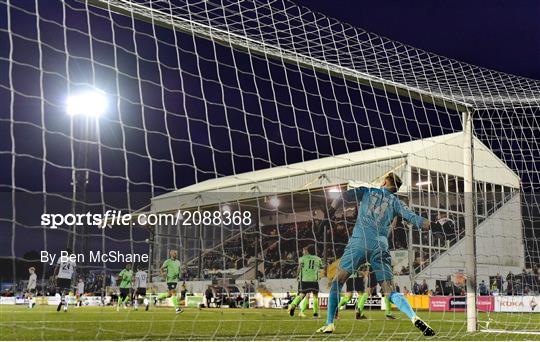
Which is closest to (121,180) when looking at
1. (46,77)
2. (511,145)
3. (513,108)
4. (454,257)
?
(46,77)

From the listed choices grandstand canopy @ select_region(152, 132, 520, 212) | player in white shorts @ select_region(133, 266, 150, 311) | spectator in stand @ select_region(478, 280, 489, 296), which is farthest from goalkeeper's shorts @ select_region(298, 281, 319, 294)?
player in white shorts @ select_region(133, 266, 150, 311)

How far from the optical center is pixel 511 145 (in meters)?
11.2

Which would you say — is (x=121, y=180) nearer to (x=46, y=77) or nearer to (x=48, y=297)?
(x=46, y=77)

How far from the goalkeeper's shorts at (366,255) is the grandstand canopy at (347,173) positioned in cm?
312

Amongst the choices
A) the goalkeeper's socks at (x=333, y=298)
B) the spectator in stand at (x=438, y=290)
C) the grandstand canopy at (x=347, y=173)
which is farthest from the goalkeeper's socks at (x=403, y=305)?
the spectator in stand at (x=438, y=290)

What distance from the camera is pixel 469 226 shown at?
8.76 m

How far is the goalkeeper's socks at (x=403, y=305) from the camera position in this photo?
7613mm

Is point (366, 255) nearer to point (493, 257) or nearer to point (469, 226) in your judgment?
point (469, 226)

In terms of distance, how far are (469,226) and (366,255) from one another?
1703 mm

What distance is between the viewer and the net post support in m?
8.55

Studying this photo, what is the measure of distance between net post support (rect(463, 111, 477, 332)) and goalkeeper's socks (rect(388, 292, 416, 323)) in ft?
4.01

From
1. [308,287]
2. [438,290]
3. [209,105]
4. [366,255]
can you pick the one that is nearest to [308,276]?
[308,287]

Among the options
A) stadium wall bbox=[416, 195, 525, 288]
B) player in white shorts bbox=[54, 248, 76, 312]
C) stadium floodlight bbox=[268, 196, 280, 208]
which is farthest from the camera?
stadium wall bbox=[416, 195, 525, 288]

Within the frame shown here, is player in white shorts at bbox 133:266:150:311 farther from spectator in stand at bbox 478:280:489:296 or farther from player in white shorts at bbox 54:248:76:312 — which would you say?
spectator in stand at bbox 478:280:489:296
